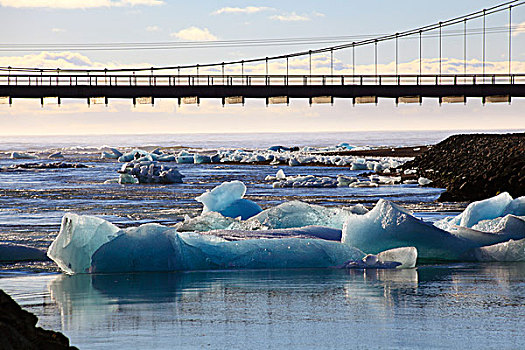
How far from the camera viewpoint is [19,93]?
58312 millimetres

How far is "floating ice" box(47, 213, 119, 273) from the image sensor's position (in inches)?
336

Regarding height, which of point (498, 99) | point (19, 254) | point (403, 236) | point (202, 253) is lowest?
point (19, 254)

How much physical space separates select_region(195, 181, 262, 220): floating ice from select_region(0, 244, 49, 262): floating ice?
3676 mm

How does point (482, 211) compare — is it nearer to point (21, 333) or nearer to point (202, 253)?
point (202, 253)

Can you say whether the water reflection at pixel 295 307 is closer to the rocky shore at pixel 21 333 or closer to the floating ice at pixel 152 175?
the rocky shore at pixel 21 333

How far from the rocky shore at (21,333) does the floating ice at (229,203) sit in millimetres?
8957

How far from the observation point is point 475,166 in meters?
26.1

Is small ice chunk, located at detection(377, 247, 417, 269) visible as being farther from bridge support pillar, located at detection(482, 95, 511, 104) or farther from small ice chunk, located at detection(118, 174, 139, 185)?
bridge support pillar, located at detection(482, 95, 511, 104)

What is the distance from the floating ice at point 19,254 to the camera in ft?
31.4

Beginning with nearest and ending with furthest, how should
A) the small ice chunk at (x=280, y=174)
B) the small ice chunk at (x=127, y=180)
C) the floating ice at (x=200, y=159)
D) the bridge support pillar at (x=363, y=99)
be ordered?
the small ice chunk at (x=127, y=180)
the small ice chunk at (x=280, y=174)
the floating ice at (x=200, y=159)
the bridge support pillar at (x=363, y=99)

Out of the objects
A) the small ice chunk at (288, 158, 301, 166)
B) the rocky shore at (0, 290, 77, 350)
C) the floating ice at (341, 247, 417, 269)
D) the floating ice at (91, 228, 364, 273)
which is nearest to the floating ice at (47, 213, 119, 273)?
the floating ice at (91, 228, 364, 273)

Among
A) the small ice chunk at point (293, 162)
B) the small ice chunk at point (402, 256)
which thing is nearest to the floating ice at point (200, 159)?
the small ice chunk at point (293, 162)

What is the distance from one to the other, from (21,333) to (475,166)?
2380 cm

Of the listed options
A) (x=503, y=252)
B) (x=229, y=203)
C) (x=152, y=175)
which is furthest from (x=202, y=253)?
(x=152, y=175)
